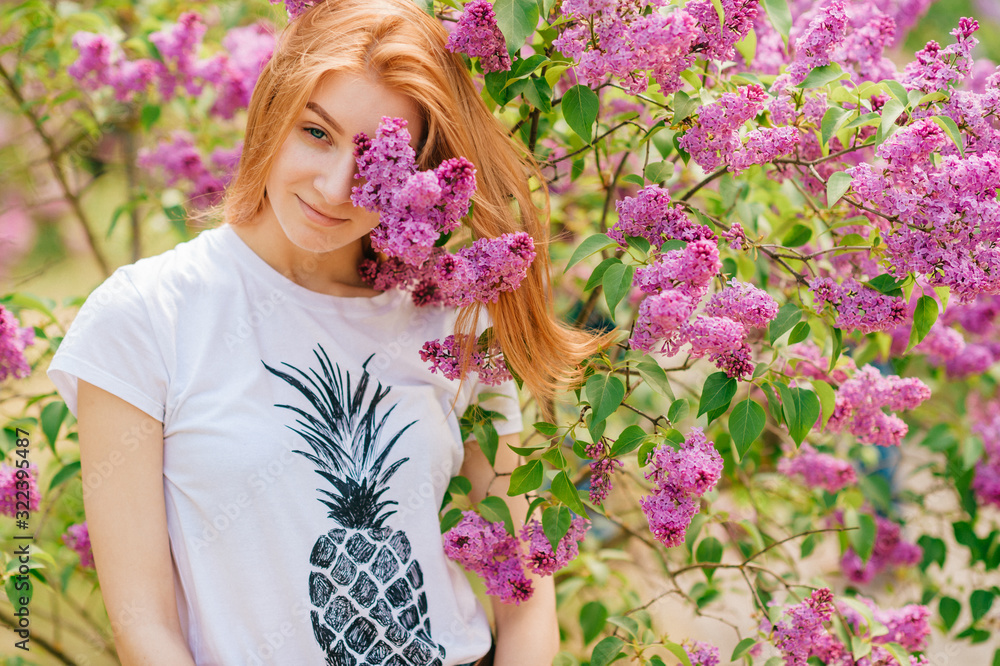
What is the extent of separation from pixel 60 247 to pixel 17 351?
1.88 m

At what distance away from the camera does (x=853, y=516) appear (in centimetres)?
187

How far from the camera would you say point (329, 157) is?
1.12 meters

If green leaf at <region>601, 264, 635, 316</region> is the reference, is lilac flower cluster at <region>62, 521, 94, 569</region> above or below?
below

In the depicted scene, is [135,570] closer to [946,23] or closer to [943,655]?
[943,655]

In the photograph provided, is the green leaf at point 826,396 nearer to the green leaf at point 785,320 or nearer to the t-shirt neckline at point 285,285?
the green leaf at point 785,320

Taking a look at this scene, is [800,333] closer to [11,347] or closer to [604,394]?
[604,394]

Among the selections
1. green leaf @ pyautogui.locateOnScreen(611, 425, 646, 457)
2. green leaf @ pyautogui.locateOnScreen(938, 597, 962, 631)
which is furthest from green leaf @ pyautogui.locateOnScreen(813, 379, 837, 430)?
green leaf @ pyautogui.locateOnScreen(938, 597, 962, 631)

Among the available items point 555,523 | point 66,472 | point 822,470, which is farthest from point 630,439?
point 66,472

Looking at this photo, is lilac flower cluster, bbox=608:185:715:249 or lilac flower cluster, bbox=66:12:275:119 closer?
lilac flower cluster, bbox=608:185:715:249

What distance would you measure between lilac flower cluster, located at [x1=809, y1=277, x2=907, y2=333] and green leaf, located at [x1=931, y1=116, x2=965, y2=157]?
0.73ft

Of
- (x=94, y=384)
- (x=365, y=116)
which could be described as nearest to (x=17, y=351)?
Answer: (x=94, y=384)

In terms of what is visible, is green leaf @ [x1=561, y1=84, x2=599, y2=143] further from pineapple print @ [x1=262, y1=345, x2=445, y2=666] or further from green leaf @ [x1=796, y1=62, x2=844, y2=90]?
pineapple print @ [x1=262, y1=345, x2=445, y2=666]

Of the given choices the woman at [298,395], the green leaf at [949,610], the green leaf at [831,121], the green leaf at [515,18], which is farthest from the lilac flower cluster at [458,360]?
the green leaf at [949,610]

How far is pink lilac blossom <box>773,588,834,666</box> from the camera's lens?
129 cm
